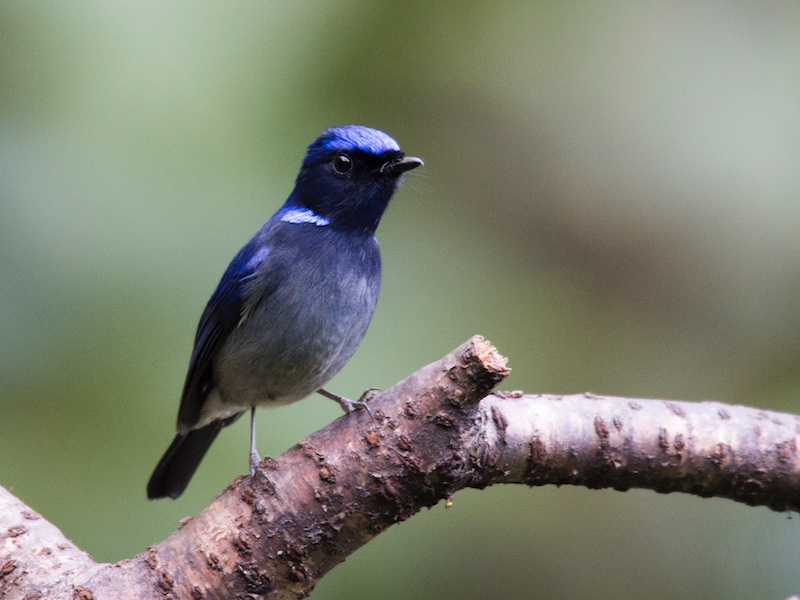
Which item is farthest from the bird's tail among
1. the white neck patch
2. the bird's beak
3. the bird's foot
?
the bird's beak

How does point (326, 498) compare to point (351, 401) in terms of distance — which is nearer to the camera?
point (326, 498)

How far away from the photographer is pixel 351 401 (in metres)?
3.27

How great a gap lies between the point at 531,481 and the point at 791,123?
2.62m

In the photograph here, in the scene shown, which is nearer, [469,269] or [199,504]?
[199,504]

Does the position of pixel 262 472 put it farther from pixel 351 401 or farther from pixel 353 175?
pixel 353 175

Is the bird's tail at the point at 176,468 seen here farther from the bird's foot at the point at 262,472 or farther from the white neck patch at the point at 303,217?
the bird's foot at the point at 262,472

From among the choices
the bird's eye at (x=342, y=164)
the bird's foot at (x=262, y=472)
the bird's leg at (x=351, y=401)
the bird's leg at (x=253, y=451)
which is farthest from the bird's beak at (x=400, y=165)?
the bird's foot at (x=262, y=472)

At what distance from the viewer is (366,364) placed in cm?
413

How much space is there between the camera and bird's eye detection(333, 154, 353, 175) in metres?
3.86

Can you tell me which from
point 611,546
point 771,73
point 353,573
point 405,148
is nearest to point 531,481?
point 353,573

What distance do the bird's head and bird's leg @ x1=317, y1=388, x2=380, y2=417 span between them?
2.15 ft

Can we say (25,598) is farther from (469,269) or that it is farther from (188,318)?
(469,269)

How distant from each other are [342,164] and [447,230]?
1031mm

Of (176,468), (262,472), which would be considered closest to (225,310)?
(176,468)
